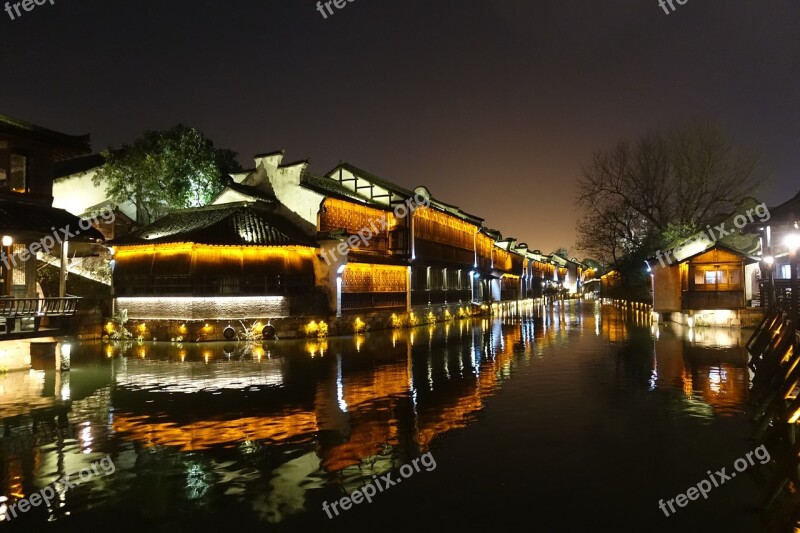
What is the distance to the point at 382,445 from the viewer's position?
33.3ft

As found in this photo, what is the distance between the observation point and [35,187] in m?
21.3

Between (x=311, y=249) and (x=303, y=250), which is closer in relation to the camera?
(x=303, y=250)

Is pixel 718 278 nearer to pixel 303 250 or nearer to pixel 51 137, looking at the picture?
pixel 303 250

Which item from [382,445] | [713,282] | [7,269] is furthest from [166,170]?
[713,282]

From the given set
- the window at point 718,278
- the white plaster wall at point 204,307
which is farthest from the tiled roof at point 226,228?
the window at point 718,278

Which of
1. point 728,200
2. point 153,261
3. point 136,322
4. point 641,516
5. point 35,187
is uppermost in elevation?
point 728,200

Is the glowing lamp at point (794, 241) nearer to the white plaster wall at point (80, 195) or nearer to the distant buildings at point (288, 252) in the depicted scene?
the distant buildings at point (288, 252)

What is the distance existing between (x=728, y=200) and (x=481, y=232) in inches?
893

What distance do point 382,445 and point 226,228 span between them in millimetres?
22761

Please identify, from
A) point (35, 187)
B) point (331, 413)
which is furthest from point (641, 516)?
point (35, 187)

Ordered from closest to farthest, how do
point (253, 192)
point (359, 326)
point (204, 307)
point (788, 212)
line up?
point (788, 212) → point (204, 307) → point (359, 326) → point (253, 192)

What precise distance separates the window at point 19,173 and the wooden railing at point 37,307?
4.38m

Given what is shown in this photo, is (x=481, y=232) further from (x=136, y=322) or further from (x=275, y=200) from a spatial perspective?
(x=136, y=322)

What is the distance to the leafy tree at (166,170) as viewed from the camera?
3903 centimetres
